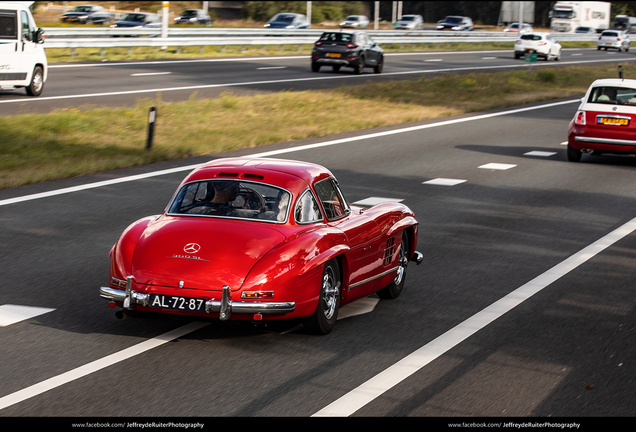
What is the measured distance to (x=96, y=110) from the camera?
21672 millimetres

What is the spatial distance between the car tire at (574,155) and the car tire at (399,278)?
11.4 meters

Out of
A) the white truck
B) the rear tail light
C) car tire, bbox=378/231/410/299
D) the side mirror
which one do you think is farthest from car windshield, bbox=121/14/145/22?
the white truck

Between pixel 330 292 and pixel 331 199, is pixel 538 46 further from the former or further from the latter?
pixel 330 292

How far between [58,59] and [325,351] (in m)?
34.0

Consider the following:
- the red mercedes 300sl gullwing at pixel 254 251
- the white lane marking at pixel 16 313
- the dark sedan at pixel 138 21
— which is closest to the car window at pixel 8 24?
the white lane marking at pixel 16 313

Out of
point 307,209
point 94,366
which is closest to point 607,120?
point 307,209

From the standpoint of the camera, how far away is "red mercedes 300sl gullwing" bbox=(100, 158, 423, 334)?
6.87 meters

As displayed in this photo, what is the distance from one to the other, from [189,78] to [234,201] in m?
26.0

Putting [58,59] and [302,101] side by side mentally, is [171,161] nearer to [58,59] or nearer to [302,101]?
[302,101]

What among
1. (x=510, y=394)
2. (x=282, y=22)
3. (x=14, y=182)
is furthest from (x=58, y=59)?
(x=510, y=394)

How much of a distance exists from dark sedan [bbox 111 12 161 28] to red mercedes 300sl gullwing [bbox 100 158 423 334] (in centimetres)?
4685

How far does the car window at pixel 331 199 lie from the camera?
8.04 meters

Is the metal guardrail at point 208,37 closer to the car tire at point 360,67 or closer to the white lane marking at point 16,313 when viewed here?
the car tire at point 360,67
